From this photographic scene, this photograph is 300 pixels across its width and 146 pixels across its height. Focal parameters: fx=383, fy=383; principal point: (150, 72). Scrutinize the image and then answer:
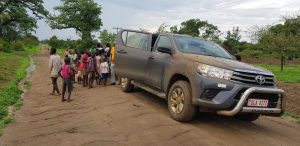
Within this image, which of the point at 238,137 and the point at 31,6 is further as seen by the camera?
the point at 31,6

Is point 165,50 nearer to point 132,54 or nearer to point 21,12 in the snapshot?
point 132,54

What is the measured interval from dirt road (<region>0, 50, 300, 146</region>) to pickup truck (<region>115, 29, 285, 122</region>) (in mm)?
447

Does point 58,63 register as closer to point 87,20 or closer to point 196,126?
point 196,126

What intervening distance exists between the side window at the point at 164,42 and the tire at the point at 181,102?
46.6 inches

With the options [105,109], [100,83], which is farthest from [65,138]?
[100,83]

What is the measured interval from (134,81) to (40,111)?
2.77m

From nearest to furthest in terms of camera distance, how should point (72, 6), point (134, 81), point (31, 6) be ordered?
point (134, 81)
point (31, 6)
point (72, 6)

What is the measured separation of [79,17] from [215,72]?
5449 cm

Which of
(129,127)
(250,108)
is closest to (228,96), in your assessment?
(250,108)

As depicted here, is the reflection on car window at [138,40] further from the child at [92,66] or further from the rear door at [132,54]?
the child at [92,66]

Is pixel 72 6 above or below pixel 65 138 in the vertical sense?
above

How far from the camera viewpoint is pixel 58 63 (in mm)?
Result: 13352

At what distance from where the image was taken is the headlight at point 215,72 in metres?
7.50

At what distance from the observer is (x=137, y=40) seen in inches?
426
